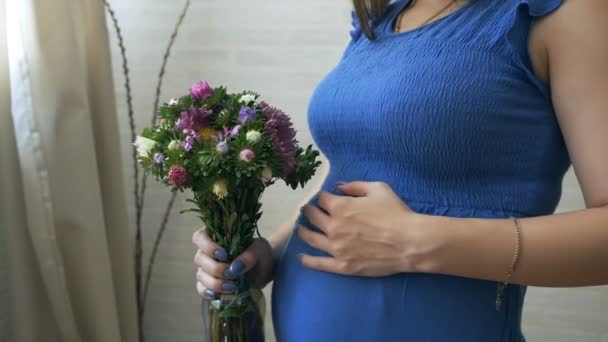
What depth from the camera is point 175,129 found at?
0.69 m

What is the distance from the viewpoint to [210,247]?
2.53ft

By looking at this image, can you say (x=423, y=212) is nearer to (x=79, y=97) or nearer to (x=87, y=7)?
(x=79, y=97)

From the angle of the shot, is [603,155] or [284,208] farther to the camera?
[284,208]

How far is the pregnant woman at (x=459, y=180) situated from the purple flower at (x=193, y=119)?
0.57 ft

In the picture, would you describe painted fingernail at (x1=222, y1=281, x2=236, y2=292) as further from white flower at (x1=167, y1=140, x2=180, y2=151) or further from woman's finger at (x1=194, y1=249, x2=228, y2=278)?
white flower at (x1=167, y1=140, x2=180, y2=151)

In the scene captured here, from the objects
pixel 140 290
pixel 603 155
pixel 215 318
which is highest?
pixel 603 155

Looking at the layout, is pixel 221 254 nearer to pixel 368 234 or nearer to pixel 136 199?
pixel 368 234

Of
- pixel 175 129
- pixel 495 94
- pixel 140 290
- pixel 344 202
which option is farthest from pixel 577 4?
pixel 140 290

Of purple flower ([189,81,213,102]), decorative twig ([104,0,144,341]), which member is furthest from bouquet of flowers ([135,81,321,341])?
decorative twig ([104,0,144,341])

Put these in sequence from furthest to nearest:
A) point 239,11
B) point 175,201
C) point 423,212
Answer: point 175,201, point 239,11, point 423,212

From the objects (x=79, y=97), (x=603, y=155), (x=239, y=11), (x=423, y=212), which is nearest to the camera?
(x=603, y=155)

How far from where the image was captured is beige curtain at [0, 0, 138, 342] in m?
1.22

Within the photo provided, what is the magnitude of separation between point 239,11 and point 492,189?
3.59ft

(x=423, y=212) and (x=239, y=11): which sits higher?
(x=239, y=11)
